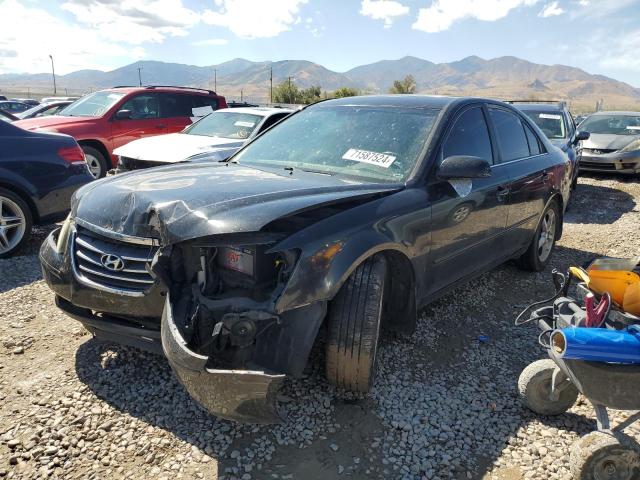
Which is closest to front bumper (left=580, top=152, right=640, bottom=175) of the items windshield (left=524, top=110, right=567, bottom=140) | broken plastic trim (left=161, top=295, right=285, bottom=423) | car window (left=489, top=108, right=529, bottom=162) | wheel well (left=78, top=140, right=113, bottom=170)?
windshield (left=524, top=110, right=567, bottom=140)

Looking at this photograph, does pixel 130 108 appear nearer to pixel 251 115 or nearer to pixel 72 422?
pixel 251 115

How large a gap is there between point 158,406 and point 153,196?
113cm

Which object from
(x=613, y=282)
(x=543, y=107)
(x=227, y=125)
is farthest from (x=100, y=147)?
(x=543, y=107)

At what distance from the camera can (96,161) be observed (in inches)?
338

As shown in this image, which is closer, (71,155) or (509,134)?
(509,134)

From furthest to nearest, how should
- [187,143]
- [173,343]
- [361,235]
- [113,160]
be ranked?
1. [113,160]
2. [187,143]
3. [361,235]
4. [173,343]

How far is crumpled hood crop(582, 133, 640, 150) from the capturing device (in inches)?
422

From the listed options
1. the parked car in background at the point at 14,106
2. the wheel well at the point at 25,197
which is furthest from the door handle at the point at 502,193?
the parked car in background at the point at 14,106

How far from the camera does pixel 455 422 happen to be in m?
2.66

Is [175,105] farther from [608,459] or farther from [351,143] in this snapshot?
[608,459]

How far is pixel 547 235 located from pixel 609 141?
7436mm

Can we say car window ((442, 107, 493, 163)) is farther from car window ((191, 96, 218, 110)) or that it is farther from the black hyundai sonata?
car window ((191, 96, 218, 110))

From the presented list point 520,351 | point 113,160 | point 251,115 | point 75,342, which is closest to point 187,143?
point 251,115

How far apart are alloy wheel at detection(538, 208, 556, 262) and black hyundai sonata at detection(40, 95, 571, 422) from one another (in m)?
1.53
